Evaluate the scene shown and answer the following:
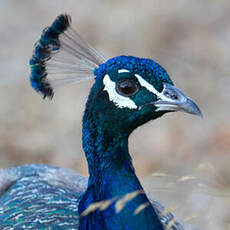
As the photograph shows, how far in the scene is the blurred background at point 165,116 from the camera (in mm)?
3270

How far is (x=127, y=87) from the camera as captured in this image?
5.21ft

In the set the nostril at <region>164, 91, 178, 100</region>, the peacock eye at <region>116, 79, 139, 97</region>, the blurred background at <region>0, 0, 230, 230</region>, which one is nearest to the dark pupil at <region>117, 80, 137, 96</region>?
the peacock eye at <region>116, 79, 139, 97</region>

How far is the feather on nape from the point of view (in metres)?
1.73

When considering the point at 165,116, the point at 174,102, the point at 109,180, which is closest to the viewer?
the point at 174,102

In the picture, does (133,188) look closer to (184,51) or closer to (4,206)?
(4,206)

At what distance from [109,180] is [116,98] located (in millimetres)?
284

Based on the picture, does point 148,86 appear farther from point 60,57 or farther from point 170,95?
point 60,57

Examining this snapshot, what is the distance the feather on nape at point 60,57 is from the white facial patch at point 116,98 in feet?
0.54

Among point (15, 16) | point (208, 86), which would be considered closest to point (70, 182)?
point (208, 86)

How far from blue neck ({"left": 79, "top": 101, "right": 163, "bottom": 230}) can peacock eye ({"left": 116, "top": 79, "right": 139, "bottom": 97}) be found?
0.41 feet

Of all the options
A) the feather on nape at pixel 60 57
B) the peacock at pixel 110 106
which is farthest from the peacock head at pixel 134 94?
the feather on nape at pixel 60 57

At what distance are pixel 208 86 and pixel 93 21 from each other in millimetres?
1254

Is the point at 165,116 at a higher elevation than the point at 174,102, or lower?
higher

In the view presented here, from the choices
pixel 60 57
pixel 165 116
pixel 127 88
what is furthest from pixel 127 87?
pixel 165 116
